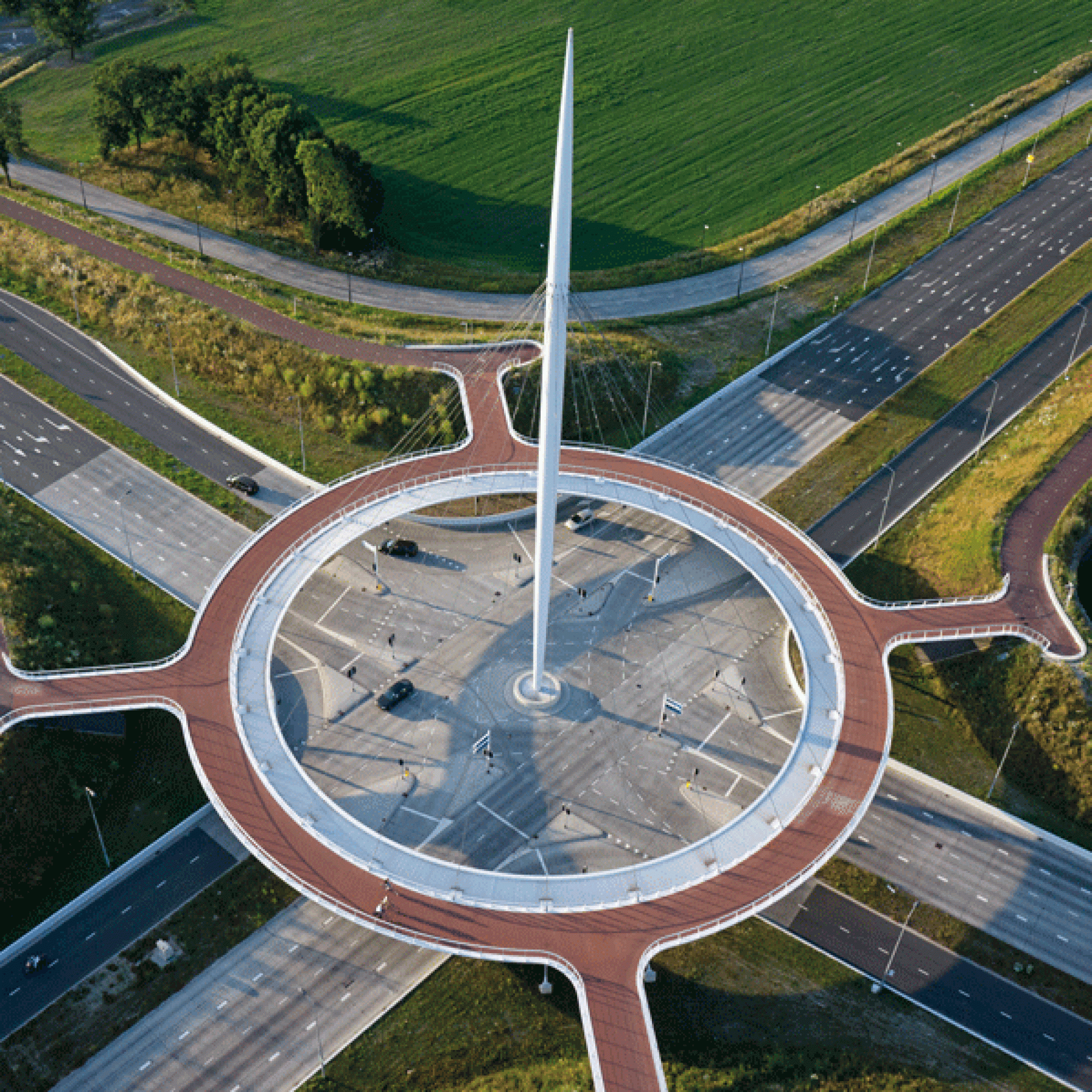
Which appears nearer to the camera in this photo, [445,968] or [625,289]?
[445,968]

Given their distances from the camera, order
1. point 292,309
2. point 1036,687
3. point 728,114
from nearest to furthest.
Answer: point 1036,687 < point 292,309 < point 728,114

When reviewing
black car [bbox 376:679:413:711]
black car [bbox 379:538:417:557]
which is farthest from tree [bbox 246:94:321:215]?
black car [bbox 376:679:413:711]

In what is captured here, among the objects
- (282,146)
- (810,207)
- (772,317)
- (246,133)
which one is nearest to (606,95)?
(810,207)

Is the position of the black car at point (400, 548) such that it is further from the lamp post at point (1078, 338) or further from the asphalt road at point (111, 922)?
the lamp post at point (1078, 338)

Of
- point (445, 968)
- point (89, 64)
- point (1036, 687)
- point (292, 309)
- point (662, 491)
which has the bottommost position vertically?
point (445, 968)

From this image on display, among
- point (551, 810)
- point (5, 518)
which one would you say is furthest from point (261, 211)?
point (551, 810)

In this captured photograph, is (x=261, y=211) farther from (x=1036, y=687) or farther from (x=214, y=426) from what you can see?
(x=1036, y=687)

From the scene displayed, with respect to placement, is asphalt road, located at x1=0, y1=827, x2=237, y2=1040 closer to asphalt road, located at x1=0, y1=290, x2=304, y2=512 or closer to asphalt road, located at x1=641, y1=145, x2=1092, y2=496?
asphalt road, located at x1=0, y1=290, x2=304, y2=512

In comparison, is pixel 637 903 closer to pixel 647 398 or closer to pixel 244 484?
pixel 244 484
